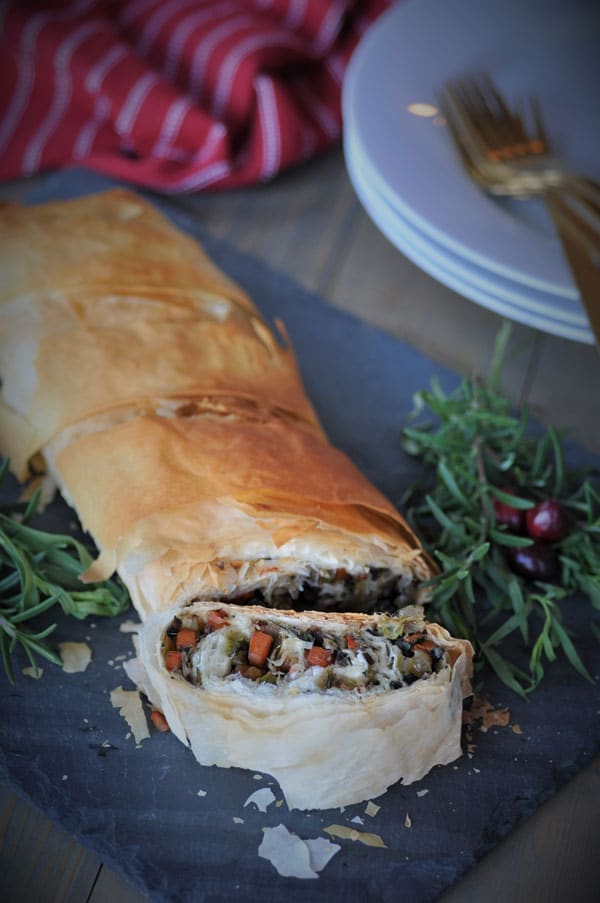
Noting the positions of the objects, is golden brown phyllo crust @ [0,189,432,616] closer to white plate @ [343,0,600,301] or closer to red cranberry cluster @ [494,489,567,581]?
red cranberry cluster @ [494,489,567,581]

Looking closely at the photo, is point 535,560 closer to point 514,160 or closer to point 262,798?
point 262,798

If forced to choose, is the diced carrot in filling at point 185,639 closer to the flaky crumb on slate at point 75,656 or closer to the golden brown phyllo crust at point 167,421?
the golden brown phyllo crust at point 167,421

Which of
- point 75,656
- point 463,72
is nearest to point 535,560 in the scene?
point 75,656

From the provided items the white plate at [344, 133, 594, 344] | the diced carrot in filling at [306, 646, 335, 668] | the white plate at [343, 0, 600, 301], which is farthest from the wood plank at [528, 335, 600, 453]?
the diced carrot in filling at [306, 646, 335, 668]

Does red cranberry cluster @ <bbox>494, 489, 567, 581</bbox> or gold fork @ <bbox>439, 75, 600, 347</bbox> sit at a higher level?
gold fork @ <bbox>439, 75, 600, 347</bbox>

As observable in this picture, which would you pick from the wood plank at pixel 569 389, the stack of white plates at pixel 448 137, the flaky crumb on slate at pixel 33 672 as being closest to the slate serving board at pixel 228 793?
the flaky crumb on slate at pixel 33 672

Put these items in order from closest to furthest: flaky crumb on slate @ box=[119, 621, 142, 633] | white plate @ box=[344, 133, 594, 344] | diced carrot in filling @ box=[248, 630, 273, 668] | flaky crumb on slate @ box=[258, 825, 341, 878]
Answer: flaky crumb on slate @ box=[258, 825, 341, 878], diced carrot in filling @ box=[248, 630, 273, 668], flaky crumb on slate @ box=[119, 621, 142, 633], white plate @ box=[344, 133, 594, 344]
